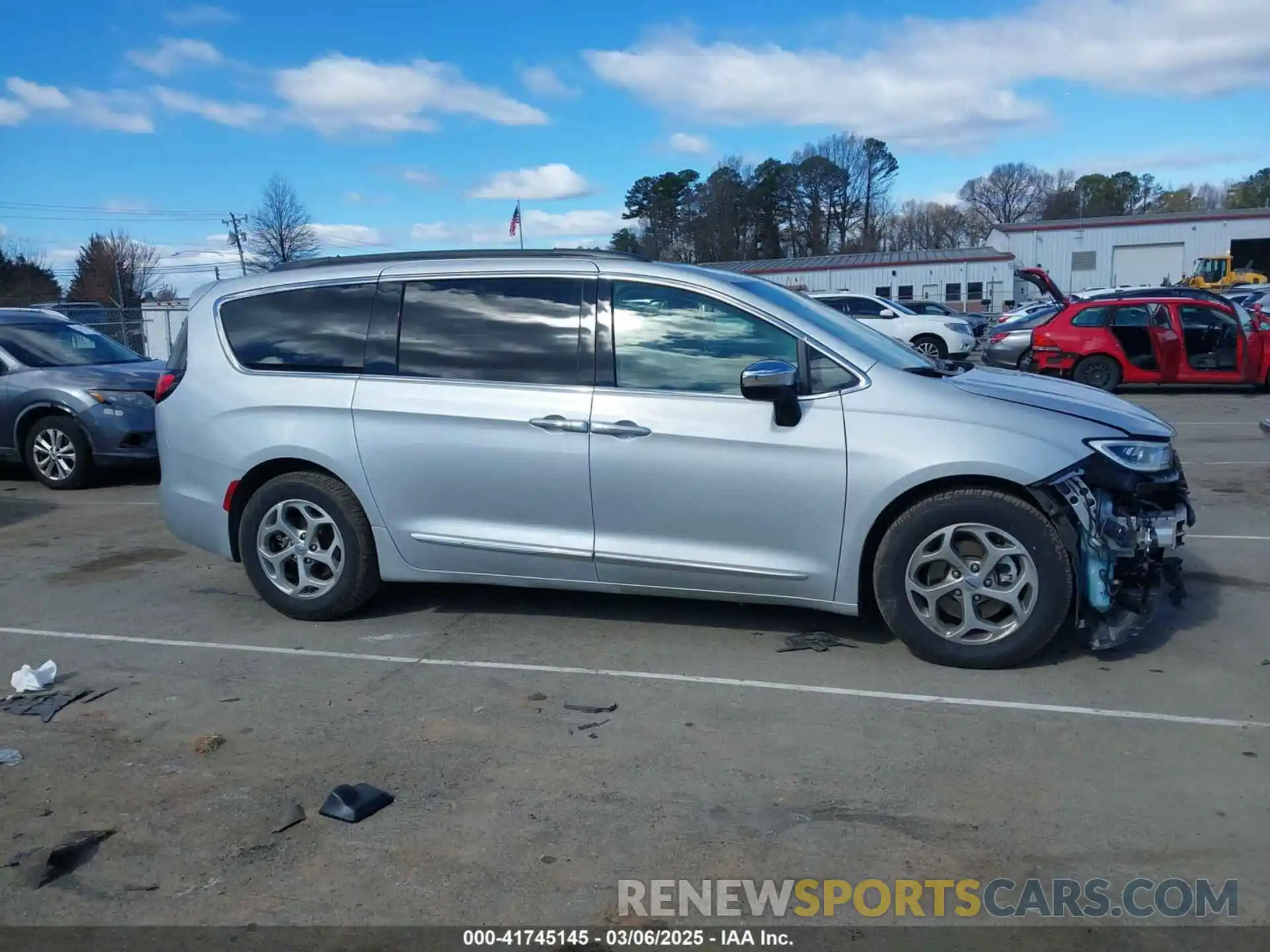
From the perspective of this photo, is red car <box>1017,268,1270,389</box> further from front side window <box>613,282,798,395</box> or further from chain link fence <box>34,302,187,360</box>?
chain link fence <box>34,302,187,360</box>

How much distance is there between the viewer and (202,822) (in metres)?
3.69

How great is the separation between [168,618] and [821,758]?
3869 millimetres

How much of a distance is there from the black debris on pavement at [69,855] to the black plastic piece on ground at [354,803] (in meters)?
0.71

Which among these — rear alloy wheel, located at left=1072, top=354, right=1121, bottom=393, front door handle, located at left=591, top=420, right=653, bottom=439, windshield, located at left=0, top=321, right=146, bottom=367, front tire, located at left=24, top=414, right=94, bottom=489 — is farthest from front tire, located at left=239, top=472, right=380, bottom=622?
rear alloy wheel, located at left=1072, top=354, right=1121, bottom=393

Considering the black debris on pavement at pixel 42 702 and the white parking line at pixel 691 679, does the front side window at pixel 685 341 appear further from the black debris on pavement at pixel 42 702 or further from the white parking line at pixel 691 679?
the black debris on pavement at pixel 42 702

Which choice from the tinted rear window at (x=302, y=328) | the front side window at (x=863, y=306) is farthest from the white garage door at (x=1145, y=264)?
the tinted rear window at (x=302, y=328)

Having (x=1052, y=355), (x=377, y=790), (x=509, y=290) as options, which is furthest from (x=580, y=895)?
(x=1052, y=355)

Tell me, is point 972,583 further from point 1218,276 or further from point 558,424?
point 1218,276

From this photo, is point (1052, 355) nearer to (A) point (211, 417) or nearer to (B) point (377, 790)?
(A) point (211, 417)

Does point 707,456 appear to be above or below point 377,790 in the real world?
above

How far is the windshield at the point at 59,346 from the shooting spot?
11.0m

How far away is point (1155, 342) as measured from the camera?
55.8 feet

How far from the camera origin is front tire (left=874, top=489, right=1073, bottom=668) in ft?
15.6

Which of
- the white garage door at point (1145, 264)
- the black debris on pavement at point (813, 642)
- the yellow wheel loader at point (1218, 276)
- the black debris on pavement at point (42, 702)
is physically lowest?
the black debris on pavement at point (42, 702)
